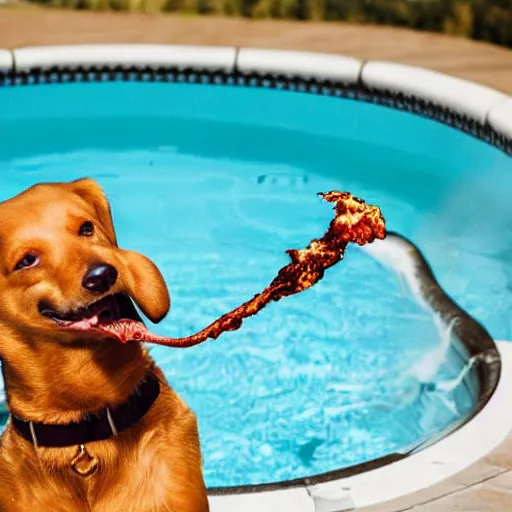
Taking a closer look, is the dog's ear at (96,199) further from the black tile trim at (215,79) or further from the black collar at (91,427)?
the black tile trim at (215,79)

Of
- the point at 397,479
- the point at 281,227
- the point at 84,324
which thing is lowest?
the point at 281,227

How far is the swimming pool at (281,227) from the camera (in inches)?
176

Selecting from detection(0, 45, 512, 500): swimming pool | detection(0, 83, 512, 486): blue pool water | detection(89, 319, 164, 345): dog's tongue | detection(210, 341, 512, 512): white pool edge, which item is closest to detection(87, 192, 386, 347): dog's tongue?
detection(89, 319, 164, 345): dog's tongue

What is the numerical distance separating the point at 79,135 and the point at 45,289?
627 centimetres

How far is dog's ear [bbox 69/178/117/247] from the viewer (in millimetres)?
1822

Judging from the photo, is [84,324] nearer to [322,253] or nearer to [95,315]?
[95,315]

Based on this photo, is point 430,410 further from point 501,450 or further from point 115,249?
point 115,249

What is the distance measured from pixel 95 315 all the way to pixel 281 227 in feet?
15.2

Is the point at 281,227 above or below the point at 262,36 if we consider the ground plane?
below

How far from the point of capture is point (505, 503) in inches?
119

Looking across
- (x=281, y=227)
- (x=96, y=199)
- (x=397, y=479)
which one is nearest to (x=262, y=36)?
(x=281, y=227)

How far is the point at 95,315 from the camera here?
167cm

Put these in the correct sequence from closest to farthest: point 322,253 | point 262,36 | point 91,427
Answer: point 322,253
point 91,427
point 262,36

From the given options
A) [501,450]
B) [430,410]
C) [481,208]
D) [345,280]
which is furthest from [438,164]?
[501,450]
